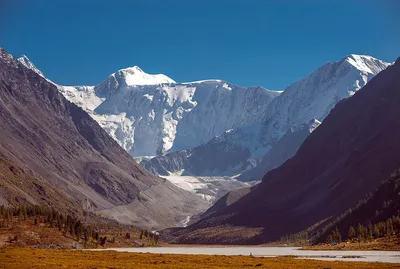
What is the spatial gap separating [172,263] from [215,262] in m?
9.71

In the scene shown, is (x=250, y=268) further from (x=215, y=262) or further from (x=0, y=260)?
(x=0, y=260)

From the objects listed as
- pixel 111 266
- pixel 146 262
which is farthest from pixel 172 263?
pixel 111 266

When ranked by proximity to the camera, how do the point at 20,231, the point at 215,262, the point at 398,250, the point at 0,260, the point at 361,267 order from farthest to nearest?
1. the point at 20,231
2. the point at 398,250
3. the point at 215,262
4. the point at 0,260
5. the point at 361,267

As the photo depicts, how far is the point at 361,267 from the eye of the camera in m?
107

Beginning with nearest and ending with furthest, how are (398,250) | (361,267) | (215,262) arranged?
(361,267) → (215,262) → (398,250)

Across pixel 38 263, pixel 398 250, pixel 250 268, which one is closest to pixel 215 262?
pixel 250 268

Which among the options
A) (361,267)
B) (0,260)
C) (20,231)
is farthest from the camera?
(20,231)

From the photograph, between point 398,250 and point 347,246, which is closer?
point 398,250

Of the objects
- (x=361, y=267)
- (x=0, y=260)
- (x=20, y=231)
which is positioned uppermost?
(x=20, y=231)

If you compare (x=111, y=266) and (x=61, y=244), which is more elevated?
(x=61, y=244)

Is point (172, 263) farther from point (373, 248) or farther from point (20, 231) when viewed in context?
point (20, 231)

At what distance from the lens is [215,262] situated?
125062mm

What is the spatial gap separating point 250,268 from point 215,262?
18218 mm

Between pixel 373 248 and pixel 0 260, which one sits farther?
pixel 373 248
